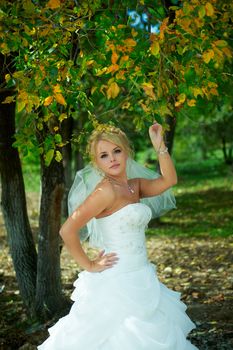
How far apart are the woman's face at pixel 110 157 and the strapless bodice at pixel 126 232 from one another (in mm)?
286

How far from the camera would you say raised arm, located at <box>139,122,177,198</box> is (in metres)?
4.11

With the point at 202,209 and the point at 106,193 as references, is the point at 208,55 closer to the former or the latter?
the point at 106,193

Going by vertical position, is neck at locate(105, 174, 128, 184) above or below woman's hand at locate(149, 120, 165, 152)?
below

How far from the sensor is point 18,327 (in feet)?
21.7

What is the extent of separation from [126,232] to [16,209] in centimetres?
296

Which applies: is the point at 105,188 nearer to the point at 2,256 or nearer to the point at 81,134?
the point at 81,134

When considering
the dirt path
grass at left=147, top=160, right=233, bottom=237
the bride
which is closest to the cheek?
the bride

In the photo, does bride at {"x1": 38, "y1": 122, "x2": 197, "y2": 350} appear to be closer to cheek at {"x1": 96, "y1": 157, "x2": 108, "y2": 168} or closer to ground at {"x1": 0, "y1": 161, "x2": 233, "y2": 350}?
cheek at {"x1": 96, "y1": 157, "x2": 108, "y2": 168}

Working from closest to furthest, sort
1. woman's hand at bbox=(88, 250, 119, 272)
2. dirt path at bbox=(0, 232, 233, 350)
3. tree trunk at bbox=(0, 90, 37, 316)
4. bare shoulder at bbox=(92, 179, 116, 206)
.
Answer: bare shoulder at bbox=(92, 179, 116, 206)
woman's hand at bbox=(88, 250, 119, 272)
dirt path at bbox=(0, 232, 233, 350)
tree trunk at bbox=(0, 90, 37, 316)

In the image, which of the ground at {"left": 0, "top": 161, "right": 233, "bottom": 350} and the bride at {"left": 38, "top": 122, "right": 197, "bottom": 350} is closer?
the bride at {"left": 38, "top": 122, "right": 197, "bottom": 350}

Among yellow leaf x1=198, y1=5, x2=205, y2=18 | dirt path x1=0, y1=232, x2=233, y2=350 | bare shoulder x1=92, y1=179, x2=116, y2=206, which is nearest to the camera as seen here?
yellow leaf x1=198, y1=5, x2=205, y2=18

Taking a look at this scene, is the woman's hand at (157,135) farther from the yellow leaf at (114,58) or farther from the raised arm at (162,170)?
the yellow leaf at (114,58)

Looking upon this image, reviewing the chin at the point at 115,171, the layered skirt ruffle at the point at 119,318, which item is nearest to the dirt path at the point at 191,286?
the layered skirt ruffle at the point at 119,318

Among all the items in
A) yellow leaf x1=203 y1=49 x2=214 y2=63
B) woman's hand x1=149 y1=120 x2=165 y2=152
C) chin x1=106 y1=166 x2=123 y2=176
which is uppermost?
yellow leaf x1=203 y1=49 x2=214 y2=63
